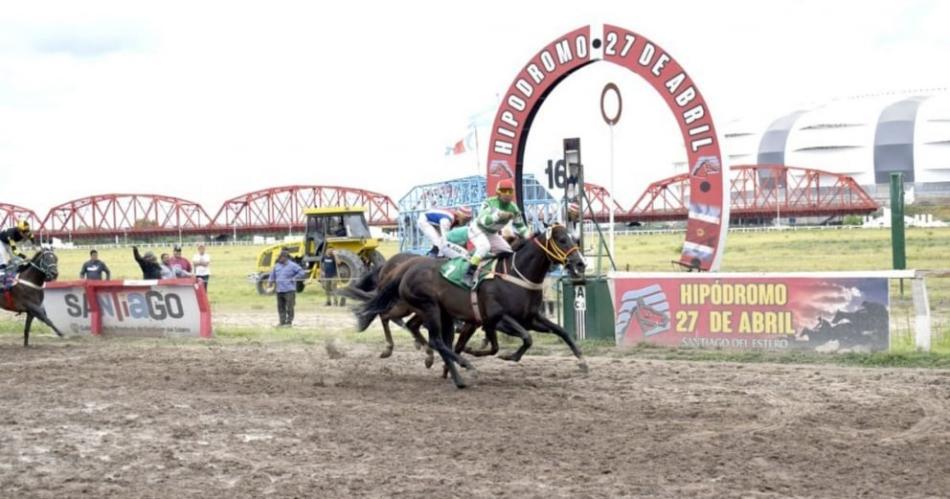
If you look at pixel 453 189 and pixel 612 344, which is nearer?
pixel 612 344

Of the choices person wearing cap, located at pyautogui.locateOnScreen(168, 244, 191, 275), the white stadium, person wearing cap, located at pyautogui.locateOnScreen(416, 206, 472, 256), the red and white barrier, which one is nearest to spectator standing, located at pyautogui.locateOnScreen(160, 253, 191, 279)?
person wearing cap, located at pyautogui.locateOnScreen(168, 244, 191, 275)

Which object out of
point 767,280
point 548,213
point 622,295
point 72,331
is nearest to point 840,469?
point 767,280

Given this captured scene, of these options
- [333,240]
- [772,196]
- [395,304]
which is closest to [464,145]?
[333,240]

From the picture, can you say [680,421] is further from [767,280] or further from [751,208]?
[751,208]

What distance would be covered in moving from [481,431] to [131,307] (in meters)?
12.8

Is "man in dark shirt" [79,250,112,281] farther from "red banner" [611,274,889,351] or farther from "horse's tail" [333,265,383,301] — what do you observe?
"red banner" [611,274,889,351]

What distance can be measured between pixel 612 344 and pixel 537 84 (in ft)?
18.0

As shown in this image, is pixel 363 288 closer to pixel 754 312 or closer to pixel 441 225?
pixel 441 225

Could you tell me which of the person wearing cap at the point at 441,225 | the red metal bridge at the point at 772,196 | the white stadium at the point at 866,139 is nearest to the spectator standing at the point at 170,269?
the person wearing cap at the point at 441,225

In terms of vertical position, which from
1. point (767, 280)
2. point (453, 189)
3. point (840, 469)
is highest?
point (453, 189)

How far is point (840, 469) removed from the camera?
27.8 ft

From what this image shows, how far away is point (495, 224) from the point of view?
1401 centimetres

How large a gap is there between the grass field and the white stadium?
4780 cm

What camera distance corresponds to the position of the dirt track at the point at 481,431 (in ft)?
27.4
